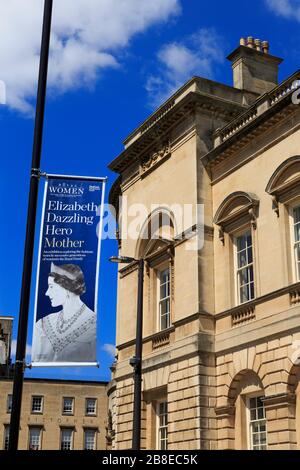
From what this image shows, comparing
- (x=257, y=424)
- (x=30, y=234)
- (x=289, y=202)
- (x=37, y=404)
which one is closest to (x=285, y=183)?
(x=289, y=202)

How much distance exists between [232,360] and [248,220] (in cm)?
437

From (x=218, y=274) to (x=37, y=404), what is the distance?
5751 cm

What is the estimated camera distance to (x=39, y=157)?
9.52m

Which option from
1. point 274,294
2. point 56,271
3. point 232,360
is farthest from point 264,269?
point 56,271

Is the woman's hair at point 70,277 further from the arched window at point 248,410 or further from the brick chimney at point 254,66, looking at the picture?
the brick chimney at point 254,66

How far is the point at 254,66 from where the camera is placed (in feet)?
92.5

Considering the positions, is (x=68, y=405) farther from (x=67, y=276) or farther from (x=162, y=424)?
(x=67, y=276)

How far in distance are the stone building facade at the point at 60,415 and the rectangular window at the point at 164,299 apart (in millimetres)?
52473

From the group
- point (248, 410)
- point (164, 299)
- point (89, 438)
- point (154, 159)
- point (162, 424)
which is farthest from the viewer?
point (89, 438)

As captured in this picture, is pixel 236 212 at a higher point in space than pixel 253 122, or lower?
lower

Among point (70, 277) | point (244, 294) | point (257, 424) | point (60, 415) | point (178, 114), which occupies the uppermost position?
point (178, 114)

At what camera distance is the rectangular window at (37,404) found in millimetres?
74769

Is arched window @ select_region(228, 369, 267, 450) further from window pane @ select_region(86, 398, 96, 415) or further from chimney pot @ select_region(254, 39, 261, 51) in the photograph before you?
window pane @ select_region(86, 398, 96, 415)
